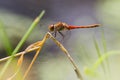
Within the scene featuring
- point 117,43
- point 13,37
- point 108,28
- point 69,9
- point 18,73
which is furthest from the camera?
point 69,9

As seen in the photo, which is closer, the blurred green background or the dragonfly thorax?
the dragonfly thorax

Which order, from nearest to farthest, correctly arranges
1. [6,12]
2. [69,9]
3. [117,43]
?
[117,43] → [6,12] → [69,9]

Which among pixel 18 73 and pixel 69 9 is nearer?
pixel 18 73

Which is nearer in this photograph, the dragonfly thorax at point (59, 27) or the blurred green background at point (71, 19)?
the dragonfly thorax at point (59, 27)

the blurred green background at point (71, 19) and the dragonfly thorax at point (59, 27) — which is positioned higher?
the dragonfly thorax at point (59, 27)

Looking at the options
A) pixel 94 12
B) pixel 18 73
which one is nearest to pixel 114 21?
pixel 94 12

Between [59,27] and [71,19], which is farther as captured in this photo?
[71,19]

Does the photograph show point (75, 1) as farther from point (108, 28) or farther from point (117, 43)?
point (117, 43)

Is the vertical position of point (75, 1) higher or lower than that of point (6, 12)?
lower

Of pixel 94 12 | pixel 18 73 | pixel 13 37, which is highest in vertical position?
pixel 18 73

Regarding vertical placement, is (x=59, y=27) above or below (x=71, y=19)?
above

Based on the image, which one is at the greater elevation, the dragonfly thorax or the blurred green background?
the dragonfly thorax
